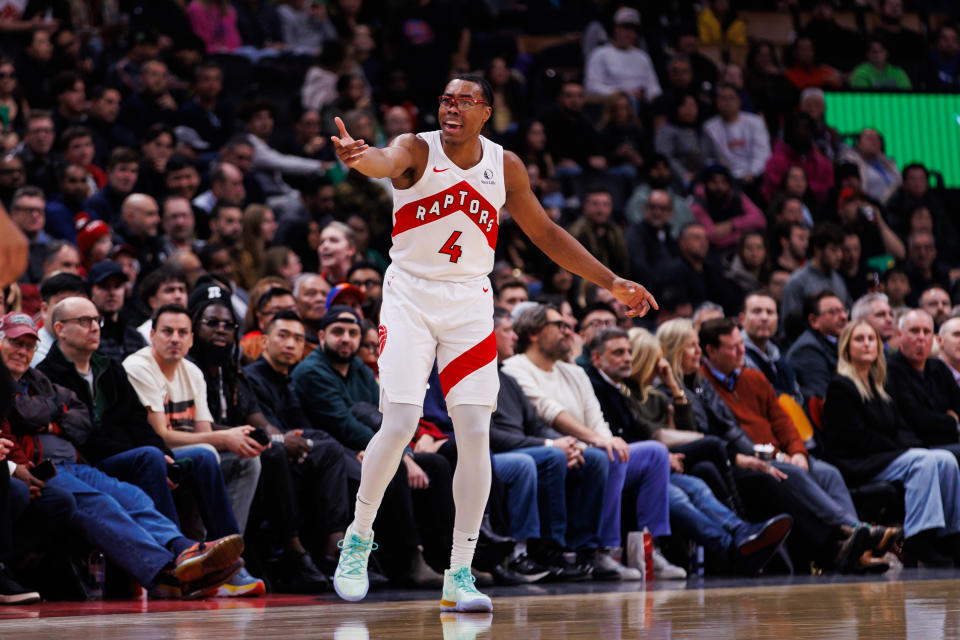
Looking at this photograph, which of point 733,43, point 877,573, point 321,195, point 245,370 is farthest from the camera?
point 733,43

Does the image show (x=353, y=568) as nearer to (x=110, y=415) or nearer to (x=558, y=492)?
(x=110, y=415)

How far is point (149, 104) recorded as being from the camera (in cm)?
1147

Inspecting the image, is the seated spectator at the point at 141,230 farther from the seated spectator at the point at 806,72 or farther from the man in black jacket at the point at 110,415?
the seated spectator at the point at 806,72

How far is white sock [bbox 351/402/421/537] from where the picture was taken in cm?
506

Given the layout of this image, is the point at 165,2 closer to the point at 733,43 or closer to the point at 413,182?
the point at 733,43

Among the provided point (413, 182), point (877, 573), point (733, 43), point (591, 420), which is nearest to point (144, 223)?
point (591, 420)

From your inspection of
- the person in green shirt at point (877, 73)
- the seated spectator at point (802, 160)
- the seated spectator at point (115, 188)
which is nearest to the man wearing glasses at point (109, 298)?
the seated spectator at point (115, 188)

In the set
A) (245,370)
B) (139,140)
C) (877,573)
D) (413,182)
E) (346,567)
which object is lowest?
(877,573)

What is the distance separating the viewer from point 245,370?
770cm

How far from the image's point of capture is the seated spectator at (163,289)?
7928 millimetres

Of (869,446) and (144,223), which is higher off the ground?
(144,223)

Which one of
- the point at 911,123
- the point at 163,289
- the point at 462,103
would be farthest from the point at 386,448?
the point at 911,123

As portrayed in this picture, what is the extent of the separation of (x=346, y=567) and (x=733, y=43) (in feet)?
41.0

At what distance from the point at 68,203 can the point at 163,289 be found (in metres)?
2.17
